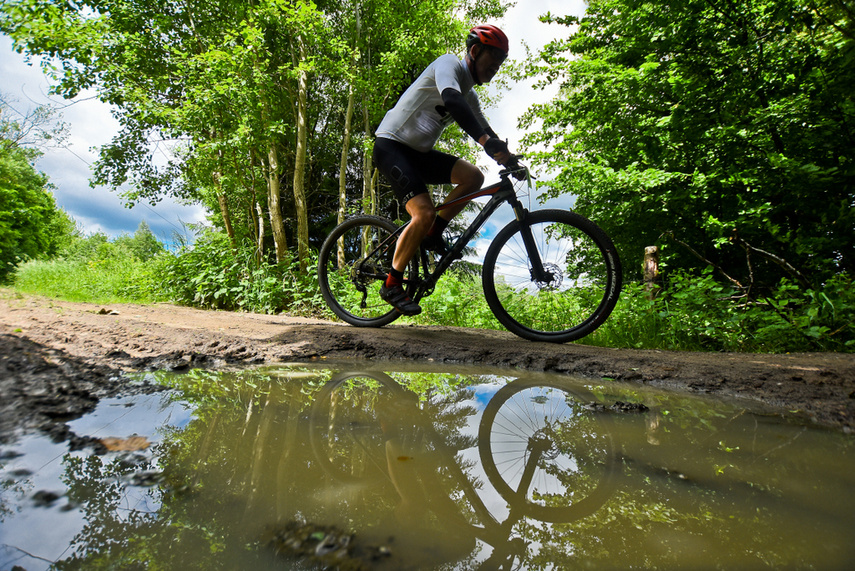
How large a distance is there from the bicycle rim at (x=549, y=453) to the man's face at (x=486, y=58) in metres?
2.61

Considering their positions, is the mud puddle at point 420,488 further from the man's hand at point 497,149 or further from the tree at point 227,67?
the tree at point 227,67

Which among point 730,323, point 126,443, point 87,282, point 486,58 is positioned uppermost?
point 486,58

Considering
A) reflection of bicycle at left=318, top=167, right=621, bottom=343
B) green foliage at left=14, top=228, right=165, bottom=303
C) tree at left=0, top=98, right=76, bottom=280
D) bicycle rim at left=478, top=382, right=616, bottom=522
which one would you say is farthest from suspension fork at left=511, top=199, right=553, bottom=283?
tree at left=0, top=98, right=76, bottom=280

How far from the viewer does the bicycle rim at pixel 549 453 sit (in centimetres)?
97

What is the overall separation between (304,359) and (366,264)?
1630 mm

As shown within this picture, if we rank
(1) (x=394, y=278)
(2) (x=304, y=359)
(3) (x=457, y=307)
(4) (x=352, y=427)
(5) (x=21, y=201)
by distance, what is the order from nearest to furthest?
(4) (x=352, y=427)
(2) (x=304, y=359)
(1) (x=394, y=278)
(3) (x=457, y=307)
(5) (x=21, y=201)

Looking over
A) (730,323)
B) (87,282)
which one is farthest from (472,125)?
(87,282)

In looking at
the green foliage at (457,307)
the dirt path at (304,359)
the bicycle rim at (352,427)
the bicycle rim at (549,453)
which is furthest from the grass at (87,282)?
the bicycle rim at (549,453)

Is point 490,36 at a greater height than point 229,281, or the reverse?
point 490,36

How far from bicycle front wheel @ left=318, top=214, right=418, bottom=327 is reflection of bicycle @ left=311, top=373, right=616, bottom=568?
221 cm

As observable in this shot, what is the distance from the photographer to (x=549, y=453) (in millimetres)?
1238

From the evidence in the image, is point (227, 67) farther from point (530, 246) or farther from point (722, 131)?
point (722, 131)

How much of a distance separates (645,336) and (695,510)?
335cm

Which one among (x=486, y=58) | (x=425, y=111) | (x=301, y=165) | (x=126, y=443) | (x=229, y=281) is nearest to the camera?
(x=126, y=443)
